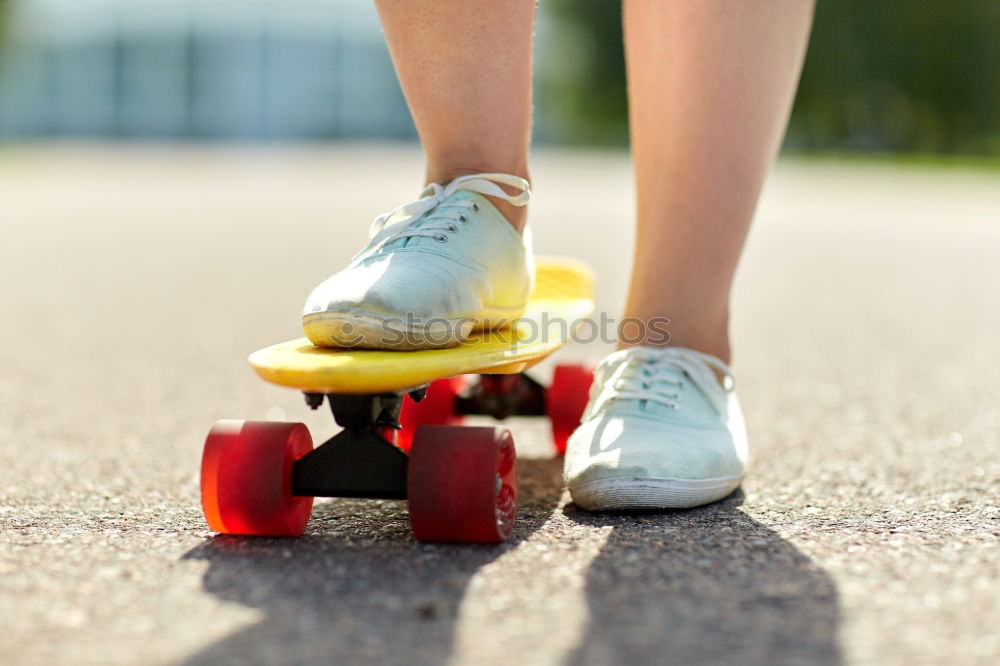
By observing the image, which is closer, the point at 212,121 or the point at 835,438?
the point at 835,438

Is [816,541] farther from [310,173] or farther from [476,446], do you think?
[310,173]

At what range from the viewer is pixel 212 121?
135 ft

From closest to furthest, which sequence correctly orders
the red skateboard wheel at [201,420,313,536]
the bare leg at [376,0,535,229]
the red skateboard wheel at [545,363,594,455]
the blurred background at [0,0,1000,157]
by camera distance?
the red skateboard wheel at [201,420,313,536] → the bare leg at [376,0,535,229] → the red skateboard wheel at [545,363,594,455] → the blurred background at [0,0,1000,157]

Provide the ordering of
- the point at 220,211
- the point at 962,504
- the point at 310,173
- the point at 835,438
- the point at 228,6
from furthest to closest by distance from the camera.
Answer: the point at 228,6 → the point at 310,173 → the point at 220,211 → the point at 835,438 → the point at 962,504

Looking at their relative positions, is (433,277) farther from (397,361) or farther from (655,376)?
(655,376)

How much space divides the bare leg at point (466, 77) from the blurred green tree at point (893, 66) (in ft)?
85.3

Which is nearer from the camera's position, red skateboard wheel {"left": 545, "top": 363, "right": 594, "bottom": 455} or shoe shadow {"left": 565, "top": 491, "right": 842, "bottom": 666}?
shoe shadow {"left": 565, "top": 491, "right": 842, "bottom": 666}

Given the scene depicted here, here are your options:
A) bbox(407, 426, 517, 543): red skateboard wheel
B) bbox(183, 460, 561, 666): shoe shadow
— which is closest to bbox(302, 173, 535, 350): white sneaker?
bbox(407, 426, 517, 543): red skateboard wheel

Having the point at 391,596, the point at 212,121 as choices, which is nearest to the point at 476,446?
the point at 391,596

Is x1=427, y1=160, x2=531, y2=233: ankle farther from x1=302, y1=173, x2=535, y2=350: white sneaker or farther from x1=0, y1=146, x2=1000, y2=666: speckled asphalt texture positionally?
x1=0, y1=146, x2=1000, y2=666: speckled asphalt texture

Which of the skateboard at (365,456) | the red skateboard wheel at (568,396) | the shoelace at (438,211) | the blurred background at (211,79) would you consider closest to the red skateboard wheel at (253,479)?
the skateboard at (365,456)

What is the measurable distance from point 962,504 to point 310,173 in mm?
14825

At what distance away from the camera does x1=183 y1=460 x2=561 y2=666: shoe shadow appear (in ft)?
3.49

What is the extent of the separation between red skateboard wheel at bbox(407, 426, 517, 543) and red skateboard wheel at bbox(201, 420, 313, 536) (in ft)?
0.48
